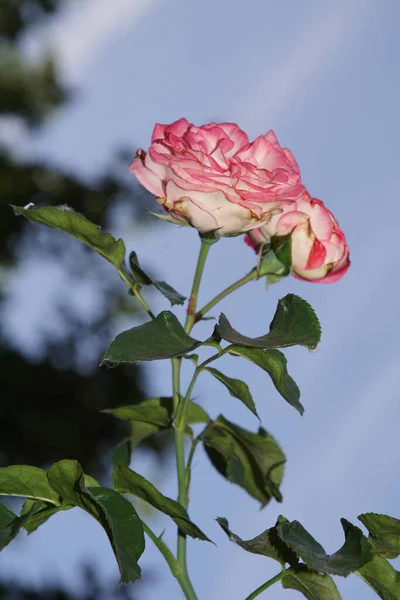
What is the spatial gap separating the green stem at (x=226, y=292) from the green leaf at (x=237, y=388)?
54 mm

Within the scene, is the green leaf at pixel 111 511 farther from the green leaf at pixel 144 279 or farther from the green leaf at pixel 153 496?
the green leaf at pixel 144 279

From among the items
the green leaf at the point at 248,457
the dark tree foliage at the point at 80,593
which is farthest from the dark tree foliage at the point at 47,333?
the green leaf at the point at 248,457

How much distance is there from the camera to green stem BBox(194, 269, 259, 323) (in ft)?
2.25

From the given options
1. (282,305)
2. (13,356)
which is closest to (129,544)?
(282,305)

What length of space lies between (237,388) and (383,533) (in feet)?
0.51

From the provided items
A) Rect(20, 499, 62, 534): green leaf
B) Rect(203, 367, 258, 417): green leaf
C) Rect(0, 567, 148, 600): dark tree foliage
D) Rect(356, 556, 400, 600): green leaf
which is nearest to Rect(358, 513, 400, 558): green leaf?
Rect(356, 556, 400, 600): green leaf

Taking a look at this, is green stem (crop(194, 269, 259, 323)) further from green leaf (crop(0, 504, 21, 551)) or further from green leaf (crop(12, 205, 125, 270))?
green leaf (crop(0, 504, 21, 551))

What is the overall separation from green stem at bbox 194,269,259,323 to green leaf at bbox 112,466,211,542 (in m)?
0.15

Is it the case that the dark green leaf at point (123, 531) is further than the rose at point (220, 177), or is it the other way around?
the rose at point (220, 177)

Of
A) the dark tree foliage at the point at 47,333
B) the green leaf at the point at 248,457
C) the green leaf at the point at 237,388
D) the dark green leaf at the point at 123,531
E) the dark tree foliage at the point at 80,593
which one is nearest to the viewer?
the dark green leaf at the point at 123,531

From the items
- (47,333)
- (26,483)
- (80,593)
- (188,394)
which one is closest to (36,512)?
(26,483)

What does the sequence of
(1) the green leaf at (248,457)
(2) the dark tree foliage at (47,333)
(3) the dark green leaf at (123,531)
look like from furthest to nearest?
1. (2) the dark tree foliage at (47,333)
2. (1) the green leaf at (248,457)
3. (3) the dark green leaf at (123,531)

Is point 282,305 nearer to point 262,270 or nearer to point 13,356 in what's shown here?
point 262,270

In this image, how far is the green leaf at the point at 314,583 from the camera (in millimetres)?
590
